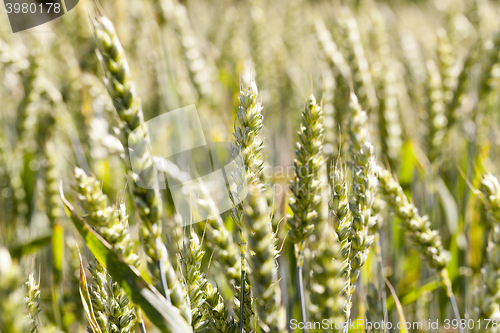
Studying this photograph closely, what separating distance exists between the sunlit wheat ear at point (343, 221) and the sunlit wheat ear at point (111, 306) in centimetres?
29

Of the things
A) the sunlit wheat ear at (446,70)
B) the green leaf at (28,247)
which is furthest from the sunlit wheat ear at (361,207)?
the green leaf at (28,247)

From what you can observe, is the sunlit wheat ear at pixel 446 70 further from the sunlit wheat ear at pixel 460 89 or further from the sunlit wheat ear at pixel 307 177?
the sunlit wheat ear at pixel 307 177

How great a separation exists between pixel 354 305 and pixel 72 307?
767 millimetres

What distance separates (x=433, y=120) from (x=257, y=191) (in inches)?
34.8

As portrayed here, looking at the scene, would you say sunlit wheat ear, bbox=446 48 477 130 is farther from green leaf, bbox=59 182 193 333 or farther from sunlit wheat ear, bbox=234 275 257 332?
green leaf, bbox=59 182 193 333

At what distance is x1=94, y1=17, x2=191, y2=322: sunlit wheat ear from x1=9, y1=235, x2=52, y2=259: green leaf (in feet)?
2.39

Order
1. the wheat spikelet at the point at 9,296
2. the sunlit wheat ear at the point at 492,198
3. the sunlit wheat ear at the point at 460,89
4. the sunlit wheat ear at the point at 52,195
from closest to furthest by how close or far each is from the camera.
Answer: the wheat spikelet at the point at 9,296 < the sunlit wheat ear at the point at 492,198 < the sunlit wheat ear at the point at 52,195 < the sunlit wheat ear at the point at 460,89

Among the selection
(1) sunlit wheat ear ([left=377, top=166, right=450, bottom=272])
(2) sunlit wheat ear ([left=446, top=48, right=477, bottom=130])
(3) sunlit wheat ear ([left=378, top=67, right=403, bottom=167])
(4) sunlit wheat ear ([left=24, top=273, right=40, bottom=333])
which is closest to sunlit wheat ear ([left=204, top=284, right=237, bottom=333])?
(4) sunlit wheat ear ([left=24, top=273, right=40, bottom=333])

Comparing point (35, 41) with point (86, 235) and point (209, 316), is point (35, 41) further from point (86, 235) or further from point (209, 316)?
point (209, 316)

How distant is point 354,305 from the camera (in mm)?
1020

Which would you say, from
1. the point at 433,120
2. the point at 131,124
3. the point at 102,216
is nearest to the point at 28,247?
the point at 102,216

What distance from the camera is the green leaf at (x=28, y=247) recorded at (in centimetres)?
93

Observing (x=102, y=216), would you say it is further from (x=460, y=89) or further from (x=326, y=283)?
(x=460, y=89)

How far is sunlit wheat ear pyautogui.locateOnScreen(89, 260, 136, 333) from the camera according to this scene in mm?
463
